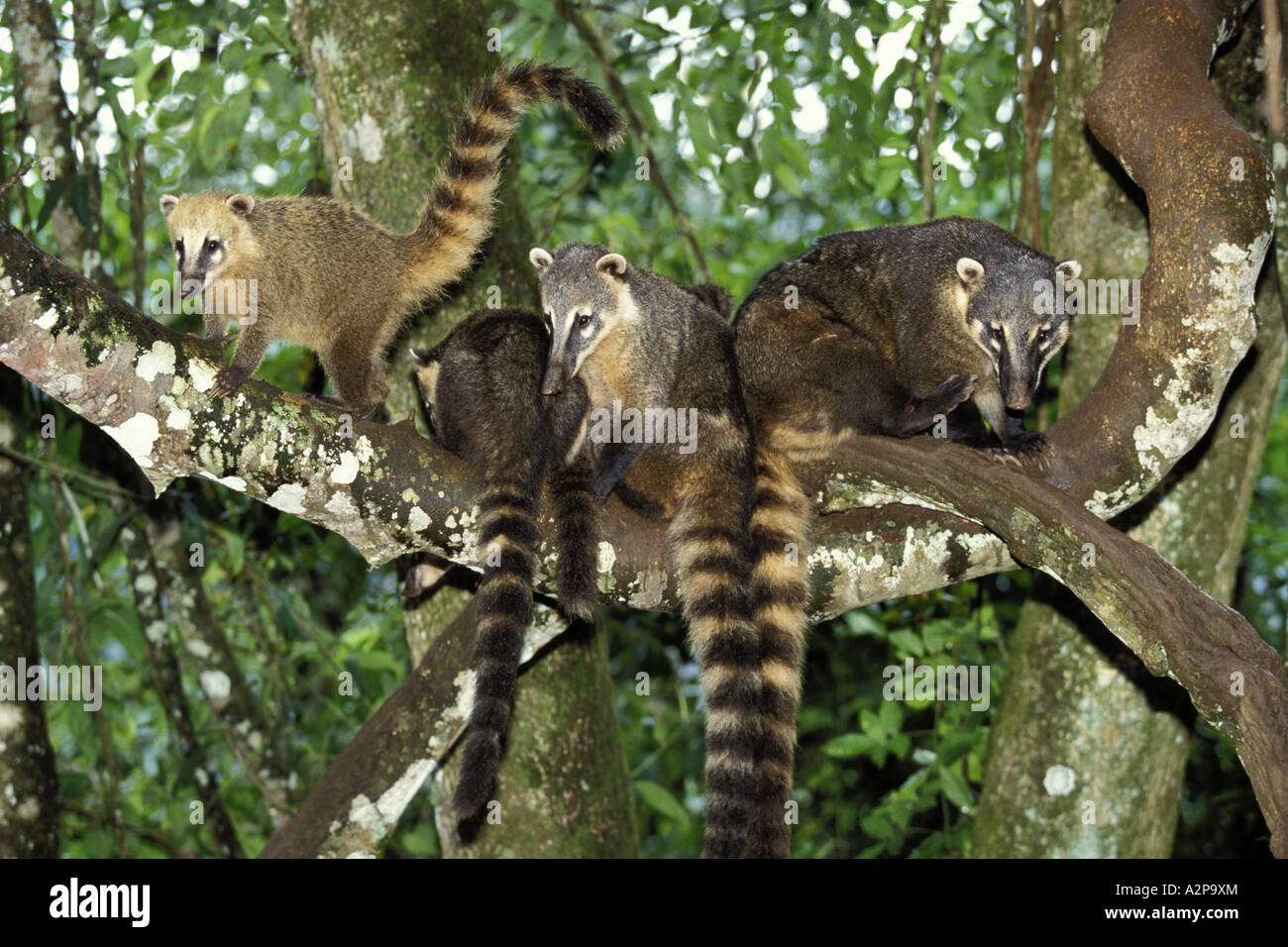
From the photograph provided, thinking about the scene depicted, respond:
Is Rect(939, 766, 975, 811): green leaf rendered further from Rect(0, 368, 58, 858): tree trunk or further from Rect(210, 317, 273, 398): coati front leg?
Rect(0, 368, 58, 858): tree trunk

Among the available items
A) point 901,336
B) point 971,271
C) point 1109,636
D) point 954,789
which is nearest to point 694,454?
point 901,336

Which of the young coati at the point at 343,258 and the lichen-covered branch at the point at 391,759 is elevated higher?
the young coati at the point at 343,258

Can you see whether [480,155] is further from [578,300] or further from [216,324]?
[216,324]

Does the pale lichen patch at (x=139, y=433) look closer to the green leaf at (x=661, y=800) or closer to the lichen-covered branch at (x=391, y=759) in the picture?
the lichen-covered branch at (x=391, y=759)

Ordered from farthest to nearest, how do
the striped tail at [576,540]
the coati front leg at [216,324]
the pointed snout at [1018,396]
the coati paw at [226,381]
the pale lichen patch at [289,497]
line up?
the coati front leg at [216,324], the pointed snout at [1018,396], the striped tail at [576,540], the pale lichen patch at [289,497], the coati paw at [226,381]

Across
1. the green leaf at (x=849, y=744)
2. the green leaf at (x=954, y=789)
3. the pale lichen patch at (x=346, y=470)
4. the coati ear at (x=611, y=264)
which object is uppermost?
the coati ear at (x=611, y=264)

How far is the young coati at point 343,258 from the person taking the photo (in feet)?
14.7

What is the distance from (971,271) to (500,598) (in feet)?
7.00

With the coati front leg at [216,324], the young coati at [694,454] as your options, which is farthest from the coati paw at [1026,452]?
the coati front leg at [216,324]

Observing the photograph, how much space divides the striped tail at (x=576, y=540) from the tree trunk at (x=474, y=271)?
867 mm

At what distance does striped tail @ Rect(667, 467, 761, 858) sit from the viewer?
3.74 m

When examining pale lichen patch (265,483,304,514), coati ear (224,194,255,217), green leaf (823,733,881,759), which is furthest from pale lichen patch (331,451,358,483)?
green leaf (823,733,881,759)

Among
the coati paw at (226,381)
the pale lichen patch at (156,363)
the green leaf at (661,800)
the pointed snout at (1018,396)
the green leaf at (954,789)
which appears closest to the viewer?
the pale lichen patch at (156,363)

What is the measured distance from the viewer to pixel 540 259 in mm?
4789
